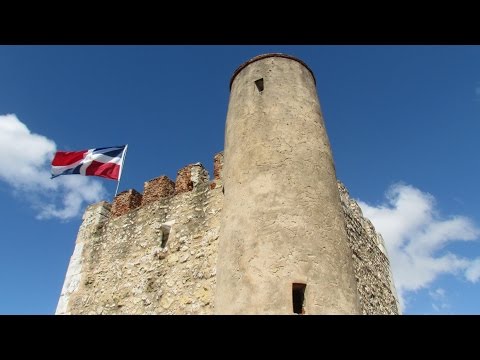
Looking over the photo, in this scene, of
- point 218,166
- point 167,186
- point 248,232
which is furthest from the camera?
point 167,186

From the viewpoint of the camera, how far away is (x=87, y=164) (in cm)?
1006

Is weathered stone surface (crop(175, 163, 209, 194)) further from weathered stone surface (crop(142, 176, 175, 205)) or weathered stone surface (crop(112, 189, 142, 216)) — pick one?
weathered stone surface (crop(112, 189, 142, 216))

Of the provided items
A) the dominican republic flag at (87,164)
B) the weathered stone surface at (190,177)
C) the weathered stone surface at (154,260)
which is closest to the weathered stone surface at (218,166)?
the weathered stone surface at (154,260)

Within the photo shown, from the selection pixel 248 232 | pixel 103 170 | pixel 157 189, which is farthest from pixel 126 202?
pixel 248 232

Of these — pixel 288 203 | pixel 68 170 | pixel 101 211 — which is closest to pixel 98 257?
pixel 101 211

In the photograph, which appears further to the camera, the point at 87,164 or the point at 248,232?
the point at 87,164

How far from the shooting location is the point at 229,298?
4250mm

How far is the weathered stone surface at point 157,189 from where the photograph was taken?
8.72 meters

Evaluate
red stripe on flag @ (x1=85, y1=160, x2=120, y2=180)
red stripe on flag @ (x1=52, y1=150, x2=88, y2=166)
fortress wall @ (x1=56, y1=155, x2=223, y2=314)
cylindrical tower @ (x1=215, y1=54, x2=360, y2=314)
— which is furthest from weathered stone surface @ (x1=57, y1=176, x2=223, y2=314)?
cylindrical tower @ (x1=215, y1=54, x2=360, y2=314)

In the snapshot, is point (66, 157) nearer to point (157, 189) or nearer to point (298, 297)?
point (157, 189)

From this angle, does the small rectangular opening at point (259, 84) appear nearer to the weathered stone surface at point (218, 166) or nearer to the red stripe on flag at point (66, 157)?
the weathered stone surface at point (218, 166)

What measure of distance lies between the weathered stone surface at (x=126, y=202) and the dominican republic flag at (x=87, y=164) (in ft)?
2.48

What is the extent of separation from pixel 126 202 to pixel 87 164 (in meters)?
1.69

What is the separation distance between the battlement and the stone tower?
0.03 meters
